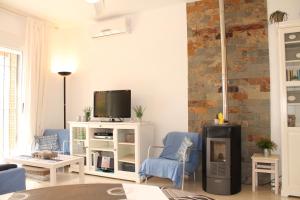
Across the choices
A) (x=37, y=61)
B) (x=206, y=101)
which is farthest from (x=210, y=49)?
(x=37, y=61)

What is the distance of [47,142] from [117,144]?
136 centimetres

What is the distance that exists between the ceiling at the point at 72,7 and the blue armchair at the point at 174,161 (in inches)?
83.0

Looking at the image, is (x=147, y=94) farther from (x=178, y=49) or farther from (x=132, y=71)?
(x=178, y=49)

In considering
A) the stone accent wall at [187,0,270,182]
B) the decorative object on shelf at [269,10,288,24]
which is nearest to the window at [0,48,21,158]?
the stone accent wall at [187,0,270,182]

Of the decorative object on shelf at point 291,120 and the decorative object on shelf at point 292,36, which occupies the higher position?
the decorative object on shelf at point 292,36

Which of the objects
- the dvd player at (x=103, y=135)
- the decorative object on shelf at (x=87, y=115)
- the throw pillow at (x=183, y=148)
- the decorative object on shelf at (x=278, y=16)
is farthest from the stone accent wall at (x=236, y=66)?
the decorative object on shelf at (x=87, y=115)

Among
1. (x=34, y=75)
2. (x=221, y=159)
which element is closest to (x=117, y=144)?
(x=221, y=159)

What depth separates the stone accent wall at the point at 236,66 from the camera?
363 cm

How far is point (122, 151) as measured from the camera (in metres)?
4.23

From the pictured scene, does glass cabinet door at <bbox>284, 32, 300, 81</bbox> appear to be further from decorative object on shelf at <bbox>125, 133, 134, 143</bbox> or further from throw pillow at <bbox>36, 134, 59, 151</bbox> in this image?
throw pillow at <bbox>36, 134, 59, 151</bbox>

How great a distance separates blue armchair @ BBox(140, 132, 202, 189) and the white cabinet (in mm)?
1106

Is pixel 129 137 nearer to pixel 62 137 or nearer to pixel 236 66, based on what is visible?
pixel 62 137

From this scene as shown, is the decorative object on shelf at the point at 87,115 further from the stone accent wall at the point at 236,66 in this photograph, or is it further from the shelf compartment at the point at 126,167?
the stone accent wall at the point at 236,66

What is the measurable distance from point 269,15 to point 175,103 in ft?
6.04
